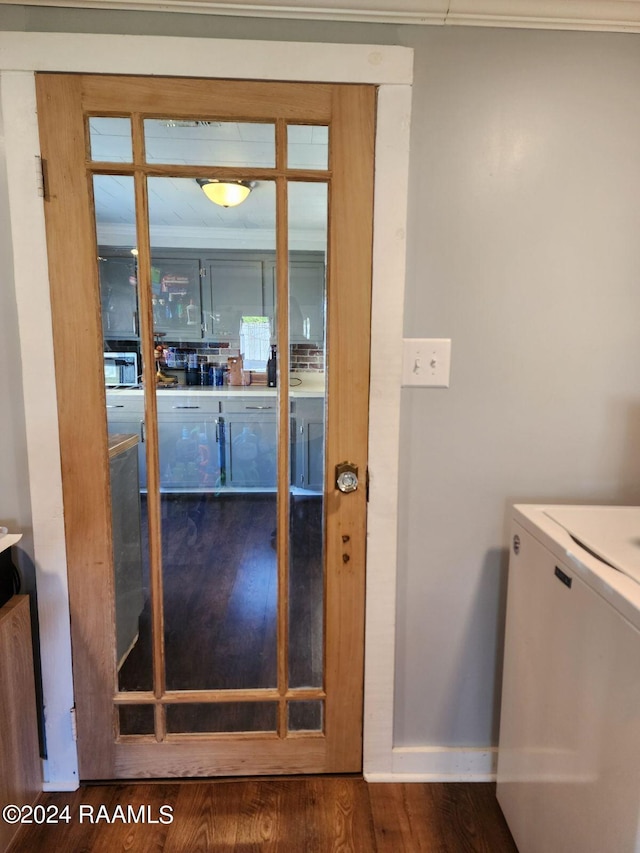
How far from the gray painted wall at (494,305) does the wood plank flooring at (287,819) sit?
0.54 ft

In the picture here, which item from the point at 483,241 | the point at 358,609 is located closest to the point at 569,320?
the point at 483,241

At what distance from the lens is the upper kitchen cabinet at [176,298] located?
1.34 meters

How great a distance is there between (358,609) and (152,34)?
1.62 meters

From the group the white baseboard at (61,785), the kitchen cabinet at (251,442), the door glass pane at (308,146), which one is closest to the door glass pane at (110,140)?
the door glass pane at (308,146)

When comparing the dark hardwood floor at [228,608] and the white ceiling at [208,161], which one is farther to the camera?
the dark hardwood floor at [228,608]

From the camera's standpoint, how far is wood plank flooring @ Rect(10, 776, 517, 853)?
1248 mm

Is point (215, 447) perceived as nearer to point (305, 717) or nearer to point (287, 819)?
point (305, 717)

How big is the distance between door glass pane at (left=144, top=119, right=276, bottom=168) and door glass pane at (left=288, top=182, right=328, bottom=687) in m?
0.13

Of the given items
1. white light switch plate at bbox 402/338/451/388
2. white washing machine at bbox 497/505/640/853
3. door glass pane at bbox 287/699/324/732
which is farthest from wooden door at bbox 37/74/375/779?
white washing machine at bbox 497/505/640/853

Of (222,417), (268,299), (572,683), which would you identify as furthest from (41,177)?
(572,683)

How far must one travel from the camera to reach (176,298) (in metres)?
1.57

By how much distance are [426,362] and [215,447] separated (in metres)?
0.86

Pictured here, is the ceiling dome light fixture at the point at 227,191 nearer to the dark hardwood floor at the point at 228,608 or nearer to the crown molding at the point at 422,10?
the crown molding at the point at 422,10

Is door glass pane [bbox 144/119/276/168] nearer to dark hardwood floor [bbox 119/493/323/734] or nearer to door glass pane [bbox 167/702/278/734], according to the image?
dark hardwood floor [bbox 119/493/323/734]
